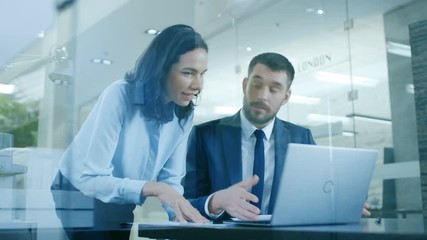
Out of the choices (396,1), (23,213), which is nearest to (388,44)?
(396,1)

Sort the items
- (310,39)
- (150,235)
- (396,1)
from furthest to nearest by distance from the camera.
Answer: (396,1)
(310,39)
(150,235)

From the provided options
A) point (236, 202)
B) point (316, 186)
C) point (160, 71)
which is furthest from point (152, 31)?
point (316, 186)

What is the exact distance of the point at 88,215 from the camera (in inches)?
95.7

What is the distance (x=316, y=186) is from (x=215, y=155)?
0.99 metres

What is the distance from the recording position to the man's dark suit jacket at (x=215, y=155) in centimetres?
249

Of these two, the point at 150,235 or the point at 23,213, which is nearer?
the point at 150,235

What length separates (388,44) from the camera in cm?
437

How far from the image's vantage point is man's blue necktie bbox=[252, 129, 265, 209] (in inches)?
96.9

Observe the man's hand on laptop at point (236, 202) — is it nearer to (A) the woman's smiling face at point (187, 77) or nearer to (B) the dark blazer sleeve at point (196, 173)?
(B) the dark blazer sleeve at point (196, 173)

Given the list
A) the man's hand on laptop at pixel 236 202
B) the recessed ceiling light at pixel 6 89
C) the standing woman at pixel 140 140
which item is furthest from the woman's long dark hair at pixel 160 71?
the recessed ceiling light at pixel 6 89

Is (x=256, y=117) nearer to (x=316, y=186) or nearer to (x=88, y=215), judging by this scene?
(x=88, y=215)

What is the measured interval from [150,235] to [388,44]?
3070 mm

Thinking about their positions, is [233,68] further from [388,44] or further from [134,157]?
[388,44]

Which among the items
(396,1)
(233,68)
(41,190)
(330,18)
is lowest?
(41,190)
